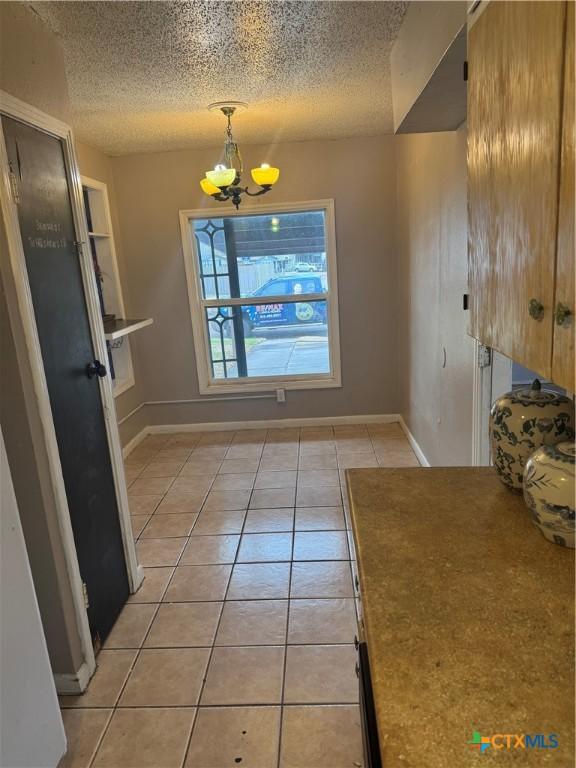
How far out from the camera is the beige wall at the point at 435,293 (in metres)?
2.47

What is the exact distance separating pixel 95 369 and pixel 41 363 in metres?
0.42

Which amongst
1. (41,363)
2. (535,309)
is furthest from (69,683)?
(535,309)

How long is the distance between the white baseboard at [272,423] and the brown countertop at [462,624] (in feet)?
10.7

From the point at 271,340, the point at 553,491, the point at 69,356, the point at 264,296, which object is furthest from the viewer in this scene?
the point at 271,340

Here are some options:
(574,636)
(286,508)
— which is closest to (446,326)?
(286,508)

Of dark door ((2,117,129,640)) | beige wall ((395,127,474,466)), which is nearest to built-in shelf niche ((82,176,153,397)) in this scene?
dark door ((2,117,129,640))

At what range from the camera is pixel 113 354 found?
427 cm

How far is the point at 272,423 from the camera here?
185 inches

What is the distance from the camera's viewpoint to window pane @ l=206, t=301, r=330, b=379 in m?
4.49

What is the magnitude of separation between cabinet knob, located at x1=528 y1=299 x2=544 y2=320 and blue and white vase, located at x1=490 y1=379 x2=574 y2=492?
0.45m

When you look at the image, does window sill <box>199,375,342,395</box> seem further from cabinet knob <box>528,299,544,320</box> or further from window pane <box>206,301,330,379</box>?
cabinet knob <box>528,299,544,320</box>

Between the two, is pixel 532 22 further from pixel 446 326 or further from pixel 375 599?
pixel 446 326

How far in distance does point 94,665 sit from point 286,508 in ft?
4.78

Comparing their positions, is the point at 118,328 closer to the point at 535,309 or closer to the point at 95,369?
the point at 95,369
